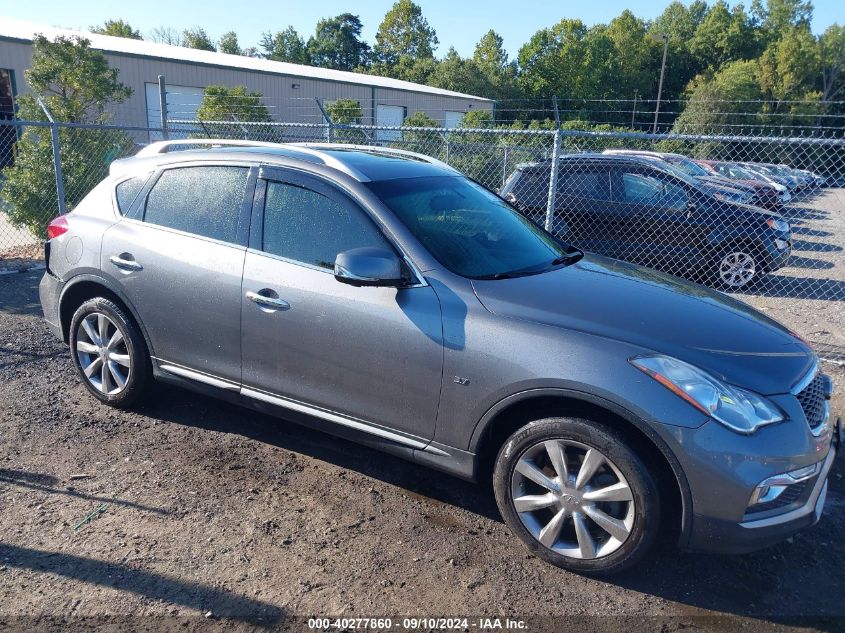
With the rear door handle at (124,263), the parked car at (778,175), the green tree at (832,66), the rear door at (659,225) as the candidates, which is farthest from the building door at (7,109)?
the green tree at (832,66)

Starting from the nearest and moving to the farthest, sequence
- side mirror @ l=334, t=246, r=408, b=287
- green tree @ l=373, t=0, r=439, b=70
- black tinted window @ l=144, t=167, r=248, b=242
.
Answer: side mirror @ l=334, t=246, r=408, b=287
black tinted window @ l=144, t=167, r=248, b=242
green tree @ l=373, t=0, r=439, b=70

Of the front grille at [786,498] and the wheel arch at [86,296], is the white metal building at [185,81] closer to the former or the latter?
the wheel arch at [86,296]

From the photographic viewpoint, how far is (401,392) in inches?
129

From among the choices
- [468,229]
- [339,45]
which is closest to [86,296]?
[468,229]

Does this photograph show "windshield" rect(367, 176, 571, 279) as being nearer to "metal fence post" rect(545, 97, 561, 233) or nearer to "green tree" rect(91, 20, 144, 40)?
"metal fence post" rect(545, 97, 561, 233)

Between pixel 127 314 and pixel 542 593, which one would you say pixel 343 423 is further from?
pixel 127 314

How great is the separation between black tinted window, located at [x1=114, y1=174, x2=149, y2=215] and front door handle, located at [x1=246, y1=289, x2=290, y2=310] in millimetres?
1291

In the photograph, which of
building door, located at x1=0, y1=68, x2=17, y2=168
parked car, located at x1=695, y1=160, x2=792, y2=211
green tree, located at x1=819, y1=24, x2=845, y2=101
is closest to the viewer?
parked car, located at x1=695, y1=160, x2=792, y2=211

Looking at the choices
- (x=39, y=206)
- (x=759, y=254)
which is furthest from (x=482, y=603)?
(x=39, y=206)

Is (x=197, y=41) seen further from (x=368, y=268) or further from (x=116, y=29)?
(x=368, y=268)

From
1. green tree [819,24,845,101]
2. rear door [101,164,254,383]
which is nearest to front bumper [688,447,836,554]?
rear door [101,164,254,383]

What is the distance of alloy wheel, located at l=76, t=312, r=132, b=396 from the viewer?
14.4 feet

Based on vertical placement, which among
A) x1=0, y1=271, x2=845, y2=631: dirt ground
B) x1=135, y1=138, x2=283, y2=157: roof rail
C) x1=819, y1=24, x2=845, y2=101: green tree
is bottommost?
x1=0, y1=271, x2=845, y2=631: dirt ground

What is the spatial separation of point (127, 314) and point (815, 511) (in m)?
3.90
